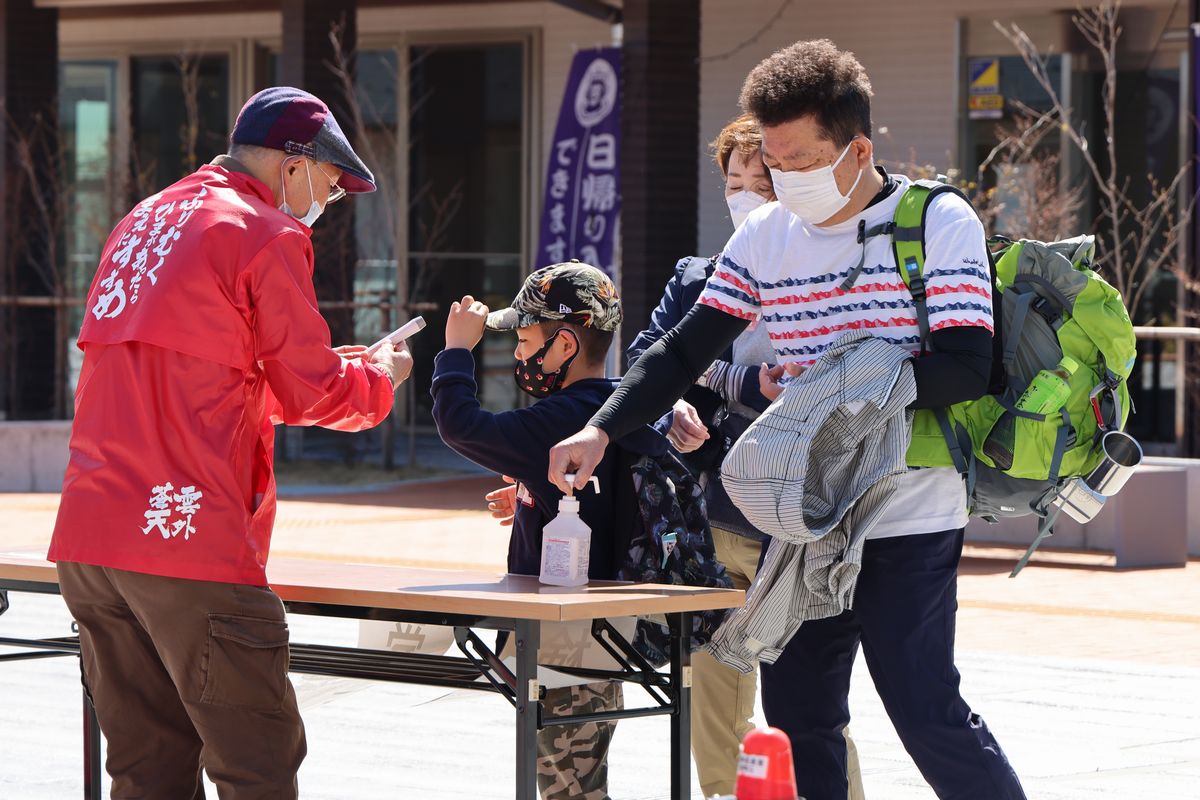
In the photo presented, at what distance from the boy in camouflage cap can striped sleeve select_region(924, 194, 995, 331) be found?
34.0 inches

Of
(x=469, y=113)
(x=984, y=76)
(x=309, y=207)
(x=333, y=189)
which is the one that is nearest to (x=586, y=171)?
(x=469, y=113)

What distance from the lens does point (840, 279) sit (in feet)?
12.5

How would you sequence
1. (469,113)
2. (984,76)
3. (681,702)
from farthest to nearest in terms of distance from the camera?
(469,113), (984,76), (681,702)

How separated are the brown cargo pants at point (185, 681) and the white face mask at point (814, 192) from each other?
4.46ft

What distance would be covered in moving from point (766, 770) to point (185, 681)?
4.36 feet

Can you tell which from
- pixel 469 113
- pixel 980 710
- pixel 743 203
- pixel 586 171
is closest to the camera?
pixel 743 203

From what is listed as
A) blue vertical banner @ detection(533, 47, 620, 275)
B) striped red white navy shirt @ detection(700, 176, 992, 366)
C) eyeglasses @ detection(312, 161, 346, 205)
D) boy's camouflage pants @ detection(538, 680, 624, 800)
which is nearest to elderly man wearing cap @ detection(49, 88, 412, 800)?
eyeglasses @ detection(312, 161, 346, 205)

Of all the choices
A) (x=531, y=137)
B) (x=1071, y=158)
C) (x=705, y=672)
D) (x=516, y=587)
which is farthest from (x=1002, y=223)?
(x=516, y=587)

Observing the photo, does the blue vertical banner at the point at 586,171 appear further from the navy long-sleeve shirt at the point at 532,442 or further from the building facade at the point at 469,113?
the navy long-sleeve shirt at the point at 532,442

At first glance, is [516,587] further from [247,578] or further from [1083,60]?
[1083,60]

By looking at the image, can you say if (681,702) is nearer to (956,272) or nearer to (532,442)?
(532,442)

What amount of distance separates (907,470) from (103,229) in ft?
50.3

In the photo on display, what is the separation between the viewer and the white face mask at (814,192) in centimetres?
375

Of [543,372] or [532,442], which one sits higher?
[543,372]
